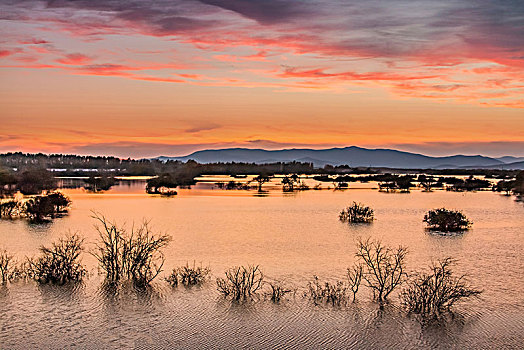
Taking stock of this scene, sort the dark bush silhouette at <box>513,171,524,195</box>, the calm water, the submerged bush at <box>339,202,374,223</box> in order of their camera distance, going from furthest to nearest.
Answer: the dark bush silhouette at <box>513,171,524,195</box>
the submerged bush at <box>339,202,374,223</box>
the calm water

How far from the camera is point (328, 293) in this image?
11.7 metres

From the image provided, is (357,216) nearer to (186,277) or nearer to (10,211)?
(186,277)

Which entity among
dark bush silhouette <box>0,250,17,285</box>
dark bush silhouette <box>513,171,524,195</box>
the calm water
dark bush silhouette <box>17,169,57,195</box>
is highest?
dark bush silhouette <box>17,169,57,195</box>

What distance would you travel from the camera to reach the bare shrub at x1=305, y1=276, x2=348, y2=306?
11578mm

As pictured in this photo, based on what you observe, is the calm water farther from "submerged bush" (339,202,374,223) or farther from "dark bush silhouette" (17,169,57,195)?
"dark bush silhouette" (17,169,57,195)

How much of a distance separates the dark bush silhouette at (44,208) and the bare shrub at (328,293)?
17.7m

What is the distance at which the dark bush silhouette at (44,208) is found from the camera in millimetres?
25969

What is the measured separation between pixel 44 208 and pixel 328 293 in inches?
747

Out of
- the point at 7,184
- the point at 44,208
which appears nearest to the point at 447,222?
the point at 44,208

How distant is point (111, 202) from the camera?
36.7m

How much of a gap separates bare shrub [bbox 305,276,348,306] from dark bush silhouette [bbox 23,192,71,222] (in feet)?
58.1

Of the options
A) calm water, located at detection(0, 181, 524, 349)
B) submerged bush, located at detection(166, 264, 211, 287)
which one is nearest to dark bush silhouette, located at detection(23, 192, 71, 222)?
calm water, located at detection(0, 181, 524, 349)

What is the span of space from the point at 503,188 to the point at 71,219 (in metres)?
42.8

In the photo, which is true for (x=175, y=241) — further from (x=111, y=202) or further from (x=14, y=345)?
(x=111, y=202)
